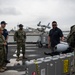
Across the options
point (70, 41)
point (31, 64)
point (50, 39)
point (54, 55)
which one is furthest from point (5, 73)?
point (70, 41)

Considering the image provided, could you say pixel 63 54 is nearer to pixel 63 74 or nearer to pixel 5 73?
pixel 63 74

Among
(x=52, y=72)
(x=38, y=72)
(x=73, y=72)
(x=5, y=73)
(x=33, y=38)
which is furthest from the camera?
(x=33, y=38)

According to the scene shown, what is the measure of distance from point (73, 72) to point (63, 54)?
1194 mm

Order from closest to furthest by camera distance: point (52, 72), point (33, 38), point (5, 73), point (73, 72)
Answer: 1. point (73, 72)
2. point (52, 72)
3. point (5, 73)
4. point (33, 38)

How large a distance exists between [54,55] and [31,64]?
1164mm

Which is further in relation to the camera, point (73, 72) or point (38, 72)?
point (38, 72)

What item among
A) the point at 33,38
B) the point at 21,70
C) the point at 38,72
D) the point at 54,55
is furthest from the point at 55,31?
the point at 33,38

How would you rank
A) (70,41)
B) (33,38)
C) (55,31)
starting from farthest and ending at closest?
(33,38) < (55,31) < (70,41)

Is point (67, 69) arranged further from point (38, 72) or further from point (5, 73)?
point (5, 73)

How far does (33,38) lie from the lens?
35438 mm

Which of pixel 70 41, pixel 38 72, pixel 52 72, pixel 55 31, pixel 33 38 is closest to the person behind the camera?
pixel 70 41

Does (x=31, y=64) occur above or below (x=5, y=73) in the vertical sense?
above

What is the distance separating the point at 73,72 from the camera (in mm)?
5785

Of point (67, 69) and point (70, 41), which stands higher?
point (70, 41)
